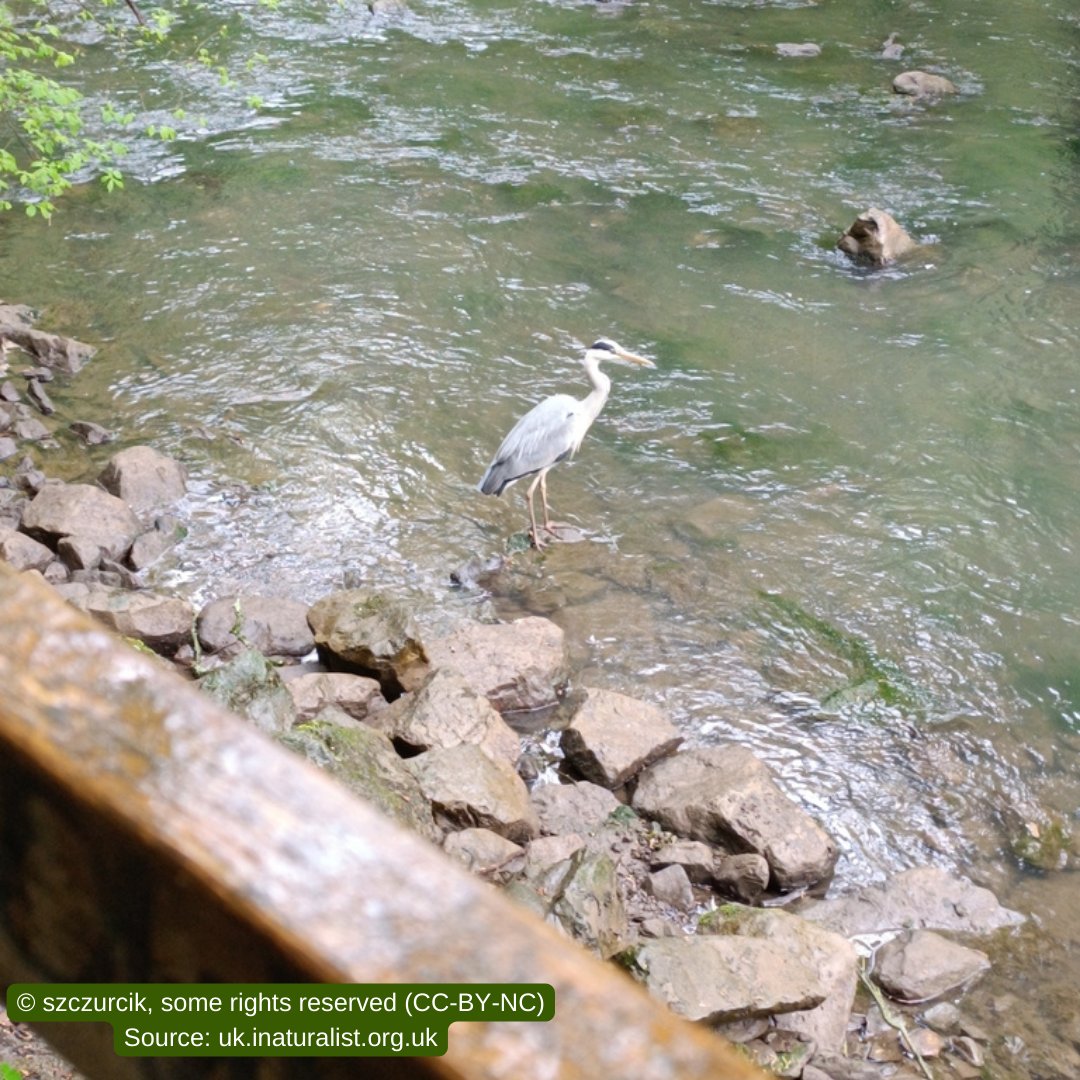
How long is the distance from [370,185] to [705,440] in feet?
14.9

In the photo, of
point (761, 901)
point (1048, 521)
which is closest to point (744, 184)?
point (1048, 521)

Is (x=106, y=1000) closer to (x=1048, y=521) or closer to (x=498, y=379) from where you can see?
(x=1048, y=521)

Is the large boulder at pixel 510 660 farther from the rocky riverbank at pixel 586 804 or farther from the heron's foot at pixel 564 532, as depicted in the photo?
the heron's foot at pixel 564 532

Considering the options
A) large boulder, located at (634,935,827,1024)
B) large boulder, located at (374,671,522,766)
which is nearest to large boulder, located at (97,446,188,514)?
large boulder, located at (374,671,522,766)

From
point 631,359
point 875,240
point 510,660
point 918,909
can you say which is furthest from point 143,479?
point 875,240

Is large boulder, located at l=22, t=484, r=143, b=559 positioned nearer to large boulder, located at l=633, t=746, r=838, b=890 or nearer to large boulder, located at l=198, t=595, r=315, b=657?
large boulder, located at l=198, t=595, r=315, b=657

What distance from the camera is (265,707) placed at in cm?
419

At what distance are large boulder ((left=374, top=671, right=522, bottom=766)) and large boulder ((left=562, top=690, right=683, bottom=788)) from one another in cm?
27

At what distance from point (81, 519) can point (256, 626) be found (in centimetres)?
129

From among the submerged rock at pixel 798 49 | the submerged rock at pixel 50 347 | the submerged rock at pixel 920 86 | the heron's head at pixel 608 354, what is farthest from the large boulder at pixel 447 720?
the submerged rock at pixel 798 49

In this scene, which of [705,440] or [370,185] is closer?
→ [705,440]

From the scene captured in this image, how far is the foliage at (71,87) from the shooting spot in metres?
6.50

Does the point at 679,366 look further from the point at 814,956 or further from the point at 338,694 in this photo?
the point at 814,956

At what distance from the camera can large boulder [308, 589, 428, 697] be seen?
16.7 feet
